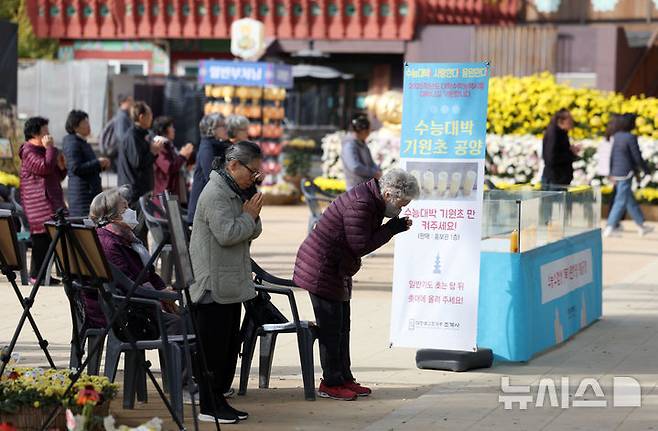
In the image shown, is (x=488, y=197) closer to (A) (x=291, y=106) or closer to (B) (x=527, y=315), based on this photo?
(B) (x=527, y=315)

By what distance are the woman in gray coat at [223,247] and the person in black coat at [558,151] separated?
9.79 m

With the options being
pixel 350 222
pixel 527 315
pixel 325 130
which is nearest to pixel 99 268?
pixel 350 222

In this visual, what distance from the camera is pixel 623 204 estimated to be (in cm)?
1912

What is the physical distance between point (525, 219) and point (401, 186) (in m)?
1.73

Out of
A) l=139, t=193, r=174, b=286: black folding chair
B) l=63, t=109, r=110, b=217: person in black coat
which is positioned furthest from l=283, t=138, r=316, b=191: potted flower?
l=63, t=109, r=110, b=217: person in black coat

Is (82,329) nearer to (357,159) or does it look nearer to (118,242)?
(118,242)

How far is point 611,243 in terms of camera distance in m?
18.4

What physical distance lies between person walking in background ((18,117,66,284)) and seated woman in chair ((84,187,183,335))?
4831 mm

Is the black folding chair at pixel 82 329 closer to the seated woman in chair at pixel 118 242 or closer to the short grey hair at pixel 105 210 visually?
the seated woman in chair at pixel 118 242

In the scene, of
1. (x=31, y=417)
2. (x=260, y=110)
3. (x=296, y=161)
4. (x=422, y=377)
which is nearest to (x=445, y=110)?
(x=422, y=377)

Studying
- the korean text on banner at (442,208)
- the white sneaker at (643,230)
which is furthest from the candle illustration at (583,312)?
the white sneaker at (643,230)

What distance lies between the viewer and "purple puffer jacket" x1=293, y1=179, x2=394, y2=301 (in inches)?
330

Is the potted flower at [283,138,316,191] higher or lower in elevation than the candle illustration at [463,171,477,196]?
Result: lower

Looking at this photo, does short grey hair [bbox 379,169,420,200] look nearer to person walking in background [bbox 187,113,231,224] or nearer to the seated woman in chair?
the seated woman in chair
